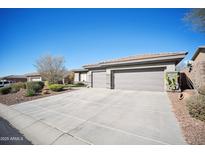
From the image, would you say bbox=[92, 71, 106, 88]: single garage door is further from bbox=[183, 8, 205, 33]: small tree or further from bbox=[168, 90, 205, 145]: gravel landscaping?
bbox=[168, 90, 205, 145]: gravel landscaping

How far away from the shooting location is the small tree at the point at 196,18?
551 cm

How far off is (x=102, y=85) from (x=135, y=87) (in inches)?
169

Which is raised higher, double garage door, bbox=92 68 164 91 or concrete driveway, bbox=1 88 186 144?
double garage door, bbox=92 68 164 91

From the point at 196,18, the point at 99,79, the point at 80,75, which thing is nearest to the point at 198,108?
the point at 196,18

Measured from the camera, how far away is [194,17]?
588 centimetres

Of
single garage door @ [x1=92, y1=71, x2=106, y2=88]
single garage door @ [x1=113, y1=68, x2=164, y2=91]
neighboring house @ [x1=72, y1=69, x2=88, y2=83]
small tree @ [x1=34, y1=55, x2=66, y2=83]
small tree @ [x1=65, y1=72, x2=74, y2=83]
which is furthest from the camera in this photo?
small tree @ [x1=65, y1=72, x2=74, y2=83]

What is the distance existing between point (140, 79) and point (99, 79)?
5348 mm

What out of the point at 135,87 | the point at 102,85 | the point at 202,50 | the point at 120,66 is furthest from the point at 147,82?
the point at 202,50

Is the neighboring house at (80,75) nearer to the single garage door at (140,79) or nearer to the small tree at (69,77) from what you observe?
the small tree at (69,77)

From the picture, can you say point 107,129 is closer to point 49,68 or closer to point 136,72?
point 136,72

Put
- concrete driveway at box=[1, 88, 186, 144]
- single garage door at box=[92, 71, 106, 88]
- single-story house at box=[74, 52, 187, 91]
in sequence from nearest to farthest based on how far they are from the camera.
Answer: concrete driveway at box=[1, 88, 186, 144] < single-story house at box=[74, 52, 187, 91] < single garage door at box=[92, 71, 106, 88]

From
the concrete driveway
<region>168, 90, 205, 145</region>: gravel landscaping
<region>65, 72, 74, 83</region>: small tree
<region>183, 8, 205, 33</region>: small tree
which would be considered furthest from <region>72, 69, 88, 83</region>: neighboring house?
<region>168, 90, 205, 145</region>: gravel landscaping

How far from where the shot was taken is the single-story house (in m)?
9.56

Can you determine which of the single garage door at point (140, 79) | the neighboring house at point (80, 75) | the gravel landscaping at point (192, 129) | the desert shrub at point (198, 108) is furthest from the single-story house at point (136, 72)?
the neighboring house at point (80, 75)
